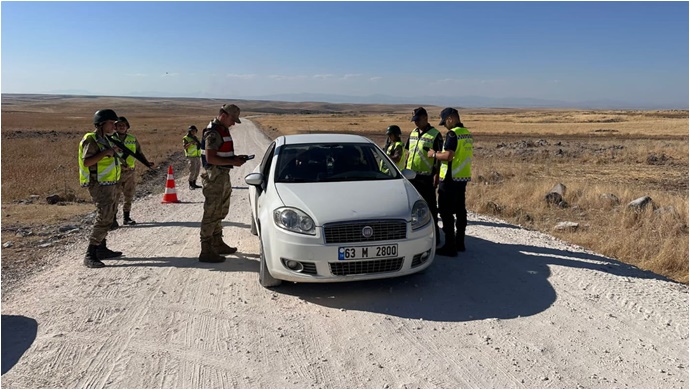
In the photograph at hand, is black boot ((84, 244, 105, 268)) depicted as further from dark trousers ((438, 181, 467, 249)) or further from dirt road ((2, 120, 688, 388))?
dark trousers ((438, 181, 467, 249))

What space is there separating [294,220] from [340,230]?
0.51 metres

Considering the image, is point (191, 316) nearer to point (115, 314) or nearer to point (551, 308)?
point (115, 314)

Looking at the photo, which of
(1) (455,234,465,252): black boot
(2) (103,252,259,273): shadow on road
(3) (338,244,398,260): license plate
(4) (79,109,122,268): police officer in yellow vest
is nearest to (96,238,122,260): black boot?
(4) (79,109,122,268): police officer in yellow vest

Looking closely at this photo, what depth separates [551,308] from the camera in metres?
4.66

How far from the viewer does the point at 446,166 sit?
255 inches

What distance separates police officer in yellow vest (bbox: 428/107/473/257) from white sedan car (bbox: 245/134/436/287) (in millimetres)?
1003

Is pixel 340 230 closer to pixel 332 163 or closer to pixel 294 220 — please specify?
pixel 294 220

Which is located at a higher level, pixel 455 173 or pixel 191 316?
pixel 455 173

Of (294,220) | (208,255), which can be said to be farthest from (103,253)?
(294,220)

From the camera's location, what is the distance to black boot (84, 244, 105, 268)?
19.4ft

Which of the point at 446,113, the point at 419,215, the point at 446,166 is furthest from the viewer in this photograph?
the point at 446,166

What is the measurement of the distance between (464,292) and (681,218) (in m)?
6.32

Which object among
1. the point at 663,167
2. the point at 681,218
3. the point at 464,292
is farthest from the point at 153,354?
the point at 663,167

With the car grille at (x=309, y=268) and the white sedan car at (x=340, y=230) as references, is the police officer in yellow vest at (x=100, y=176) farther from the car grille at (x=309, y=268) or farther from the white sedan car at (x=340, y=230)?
the car grille at (x=309, y=268)
